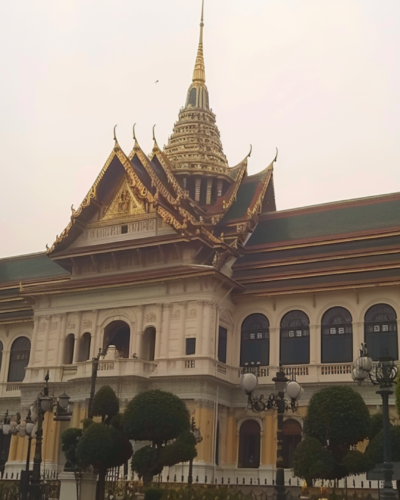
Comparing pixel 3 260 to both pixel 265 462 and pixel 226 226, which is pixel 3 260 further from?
pixel 265 462

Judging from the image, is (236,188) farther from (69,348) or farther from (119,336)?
(69,348)

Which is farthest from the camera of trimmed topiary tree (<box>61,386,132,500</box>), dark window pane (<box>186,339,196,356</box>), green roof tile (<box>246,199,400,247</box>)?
green roof tile (<box>246,199,400,247</box>)

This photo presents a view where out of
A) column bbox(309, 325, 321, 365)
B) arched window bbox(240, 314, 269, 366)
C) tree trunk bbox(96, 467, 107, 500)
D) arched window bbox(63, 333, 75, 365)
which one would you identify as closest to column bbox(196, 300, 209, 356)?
arched window bbox(240, 314, 269, 366)

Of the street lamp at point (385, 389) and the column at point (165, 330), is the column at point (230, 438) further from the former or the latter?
the street lamp at point (385, 389)

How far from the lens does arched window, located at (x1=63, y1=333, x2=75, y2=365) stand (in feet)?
120

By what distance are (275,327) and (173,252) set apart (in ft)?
19.5

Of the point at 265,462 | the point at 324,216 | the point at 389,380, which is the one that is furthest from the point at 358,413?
the point at 324,216

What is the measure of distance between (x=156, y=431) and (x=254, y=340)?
14.2 metres

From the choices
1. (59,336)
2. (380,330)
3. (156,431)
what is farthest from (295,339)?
(156,431)

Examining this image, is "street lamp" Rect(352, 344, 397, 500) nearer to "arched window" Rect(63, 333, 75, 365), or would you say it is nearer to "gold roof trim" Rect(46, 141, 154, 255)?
"arched window" Rect(63, 333, 75, 365)

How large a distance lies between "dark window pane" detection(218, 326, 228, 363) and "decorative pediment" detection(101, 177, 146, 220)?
7201 millimetres

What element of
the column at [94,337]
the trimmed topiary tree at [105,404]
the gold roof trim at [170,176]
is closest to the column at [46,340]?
the column at [94,337]

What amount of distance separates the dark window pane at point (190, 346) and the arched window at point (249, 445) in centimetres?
410

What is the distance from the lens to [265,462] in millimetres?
32625
